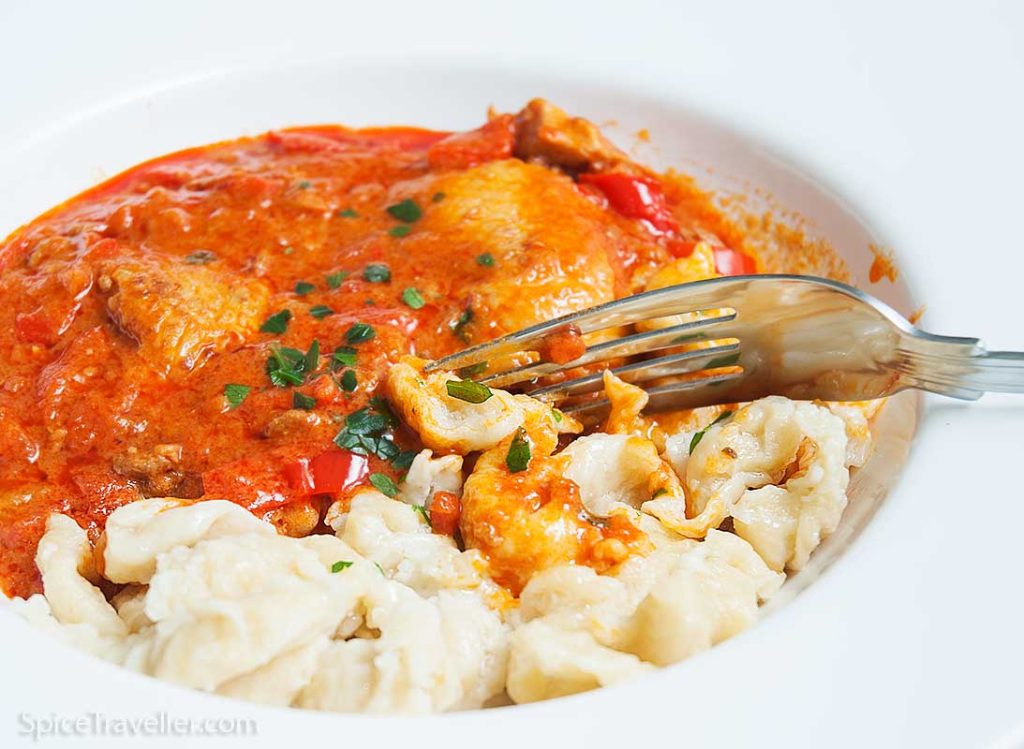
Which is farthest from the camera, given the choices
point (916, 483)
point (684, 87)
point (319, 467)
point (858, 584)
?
point (684, 87)

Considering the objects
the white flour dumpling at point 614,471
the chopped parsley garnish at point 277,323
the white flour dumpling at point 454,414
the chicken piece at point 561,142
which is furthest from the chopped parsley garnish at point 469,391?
the chicken piece at point 561,142

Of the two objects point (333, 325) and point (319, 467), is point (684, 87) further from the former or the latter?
point (319, 467)

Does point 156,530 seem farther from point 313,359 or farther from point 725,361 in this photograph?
point 725,361

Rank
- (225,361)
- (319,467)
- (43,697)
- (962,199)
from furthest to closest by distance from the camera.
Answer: (962,199)
(225,361)
(319,467)
(43,697)

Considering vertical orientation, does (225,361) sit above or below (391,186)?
below

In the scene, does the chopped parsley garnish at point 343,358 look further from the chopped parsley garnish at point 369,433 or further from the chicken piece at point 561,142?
the chicken piece at point 561,142

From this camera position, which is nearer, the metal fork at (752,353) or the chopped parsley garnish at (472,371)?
the metal fork at (752,353)

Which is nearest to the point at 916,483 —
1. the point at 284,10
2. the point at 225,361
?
the point at 225,361
